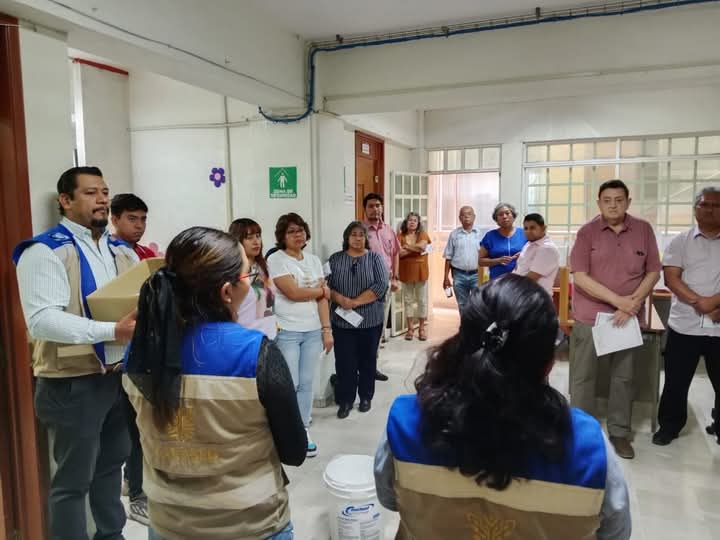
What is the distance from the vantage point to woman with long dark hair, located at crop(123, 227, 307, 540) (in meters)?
1.11

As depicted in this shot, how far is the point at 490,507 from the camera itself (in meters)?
0.94

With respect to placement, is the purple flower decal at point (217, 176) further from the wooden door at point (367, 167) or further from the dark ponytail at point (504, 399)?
the dark ponytail at point (504, 399)

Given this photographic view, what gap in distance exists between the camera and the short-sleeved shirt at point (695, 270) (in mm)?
2982

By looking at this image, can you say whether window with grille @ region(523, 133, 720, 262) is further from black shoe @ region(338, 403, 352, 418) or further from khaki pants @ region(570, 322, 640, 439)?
black shoe @ region(338, 403, 352, 418)

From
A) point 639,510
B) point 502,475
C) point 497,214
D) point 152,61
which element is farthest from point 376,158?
point 502,475

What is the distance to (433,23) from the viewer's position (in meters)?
3.18

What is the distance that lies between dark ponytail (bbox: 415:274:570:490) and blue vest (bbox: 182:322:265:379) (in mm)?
412

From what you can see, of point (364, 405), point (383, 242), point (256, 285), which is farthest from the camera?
point (383, 242)

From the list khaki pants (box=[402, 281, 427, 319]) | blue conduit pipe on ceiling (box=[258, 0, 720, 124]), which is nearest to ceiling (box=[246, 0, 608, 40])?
blue conduit pipe on ceiling (box=[258, 0, 720, 124])

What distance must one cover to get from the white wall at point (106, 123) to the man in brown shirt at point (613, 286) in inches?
151

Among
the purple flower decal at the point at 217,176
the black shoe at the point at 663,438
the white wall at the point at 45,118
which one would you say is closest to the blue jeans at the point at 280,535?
the white wall at the point at 45,118

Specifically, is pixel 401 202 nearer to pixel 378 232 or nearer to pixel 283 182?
pixel 378 232

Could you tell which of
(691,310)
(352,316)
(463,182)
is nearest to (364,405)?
(352,316)

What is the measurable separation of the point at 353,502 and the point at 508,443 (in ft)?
3.92
